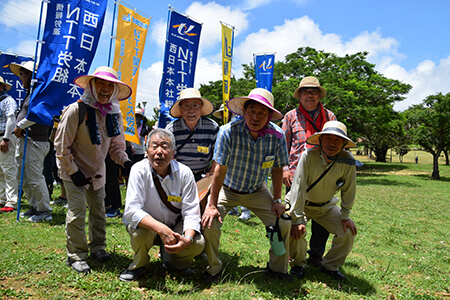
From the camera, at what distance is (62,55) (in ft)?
19.3

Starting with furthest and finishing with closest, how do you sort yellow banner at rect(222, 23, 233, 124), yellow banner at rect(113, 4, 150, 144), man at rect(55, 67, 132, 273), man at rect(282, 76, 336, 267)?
yellow banner at rect(222, 23, 233, 124) < yellow banner at rect(113, 4, 150, 144) < man at rect(282, 76, 336, 267) < man at rect(55, 67, 132, 273)

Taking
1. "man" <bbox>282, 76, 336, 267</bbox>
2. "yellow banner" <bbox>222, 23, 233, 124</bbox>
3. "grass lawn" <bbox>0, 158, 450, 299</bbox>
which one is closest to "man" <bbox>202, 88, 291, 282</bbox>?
"grass lawn" <bbox>0, 158, 450, 299</bbox>

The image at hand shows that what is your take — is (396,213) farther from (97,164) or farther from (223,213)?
(97,164)

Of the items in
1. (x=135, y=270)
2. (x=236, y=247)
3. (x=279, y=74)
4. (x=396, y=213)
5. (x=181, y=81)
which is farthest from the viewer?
(x=279, y=74)

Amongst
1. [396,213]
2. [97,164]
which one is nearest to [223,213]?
[97,164]

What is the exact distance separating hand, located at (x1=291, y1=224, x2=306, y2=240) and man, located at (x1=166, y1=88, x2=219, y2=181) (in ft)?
5.06

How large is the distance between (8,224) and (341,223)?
18.0 feet

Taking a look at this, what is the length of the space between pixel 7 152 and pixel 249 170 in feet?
18.2

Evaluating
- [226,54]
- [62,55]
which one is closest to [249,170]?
[62,55]

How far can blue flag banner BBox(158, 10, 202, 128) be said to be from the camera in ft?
28.6

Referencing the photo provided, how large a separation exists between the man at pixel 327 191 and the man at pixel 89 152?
2.28 metres

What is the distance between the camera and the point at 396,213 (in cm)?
1060

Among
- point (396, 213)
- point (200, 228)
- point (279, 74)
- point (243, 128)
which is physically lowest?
point (396, 213)

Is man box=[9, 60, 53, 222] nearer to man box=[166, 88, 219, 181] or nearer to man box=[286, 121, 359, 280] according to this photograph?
man box=[166, 88, 219, 181]
